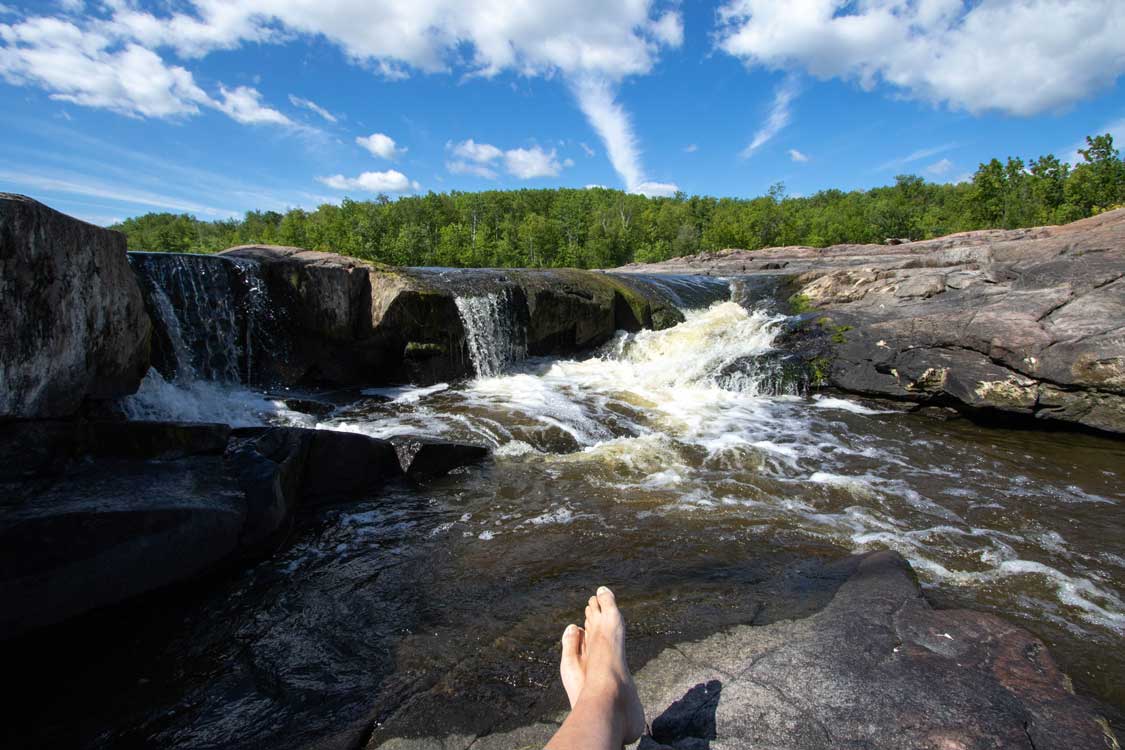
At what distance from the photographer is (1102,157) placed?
161ft

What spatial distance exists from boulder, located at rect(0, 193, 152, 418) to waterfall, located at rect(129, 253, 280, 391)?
10.1 feet

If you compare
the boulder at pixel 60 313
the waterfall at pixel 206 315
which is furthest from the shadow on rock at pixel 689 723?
the waterfall at pixel 206 315

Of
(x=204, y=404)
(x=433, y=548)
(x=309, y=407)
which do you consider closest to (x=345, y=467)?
(x=433, y=548)

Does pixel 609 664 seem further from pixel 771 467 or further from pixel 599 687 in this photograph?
pixel 771 467

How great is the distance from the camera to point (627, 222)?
265ft

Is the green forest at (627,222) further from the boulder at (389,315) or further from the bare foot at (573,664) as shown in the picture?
the bare foot at (573,664)

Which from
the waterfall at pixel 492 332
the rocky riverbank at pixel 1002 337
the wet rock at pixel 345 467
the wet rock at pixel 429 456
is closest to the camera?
the wet rock at pixel 345 467

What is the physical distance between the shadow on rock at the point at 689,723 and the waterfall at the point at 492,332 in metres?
9.39

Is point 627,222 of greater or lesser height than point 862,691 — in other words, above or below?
above

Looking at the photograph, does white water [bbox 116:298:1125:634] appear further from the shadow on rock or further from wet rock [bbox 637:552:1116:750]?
the shadow on rock

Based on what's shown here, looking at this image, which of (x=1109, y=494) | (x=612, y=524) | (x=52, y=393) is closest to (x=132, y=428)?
(x=52, y=393)

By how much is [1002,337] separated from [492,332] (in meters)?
9.66

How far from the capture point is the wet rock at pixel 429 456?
6340mm

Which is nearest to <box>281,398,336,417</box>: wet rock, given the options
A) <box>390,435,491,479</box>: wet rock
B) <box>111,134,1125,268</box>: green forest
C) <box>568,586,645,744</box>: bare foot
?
<box>390,435,491,479</box>: wet rock
